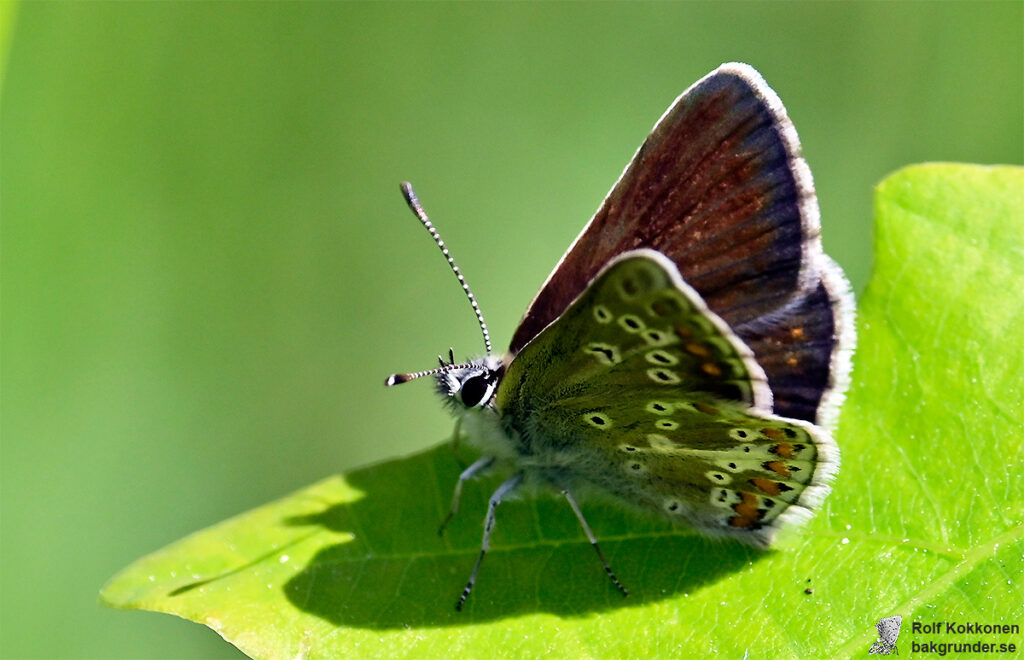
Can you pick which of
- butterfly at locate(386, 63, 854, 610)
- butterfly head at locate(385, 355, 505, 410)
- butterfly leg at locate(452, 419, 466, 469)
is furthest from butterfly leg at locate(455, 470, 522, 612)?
butterfly head at locate(385, 355, 505, 410)

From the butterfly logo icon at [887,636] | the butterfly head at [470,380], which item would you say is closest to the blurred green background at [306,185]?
the butterfly head at [470,380]

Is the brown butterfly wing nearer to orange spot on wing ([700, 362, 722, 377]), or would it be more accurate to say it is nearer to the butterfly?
the butterfly

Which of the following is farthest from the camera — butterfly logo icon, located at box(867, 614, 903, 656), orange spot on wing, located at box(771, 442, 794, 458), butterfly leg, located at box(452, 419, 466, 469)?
butterfly leg, located at box(452, 419, 466, 469)

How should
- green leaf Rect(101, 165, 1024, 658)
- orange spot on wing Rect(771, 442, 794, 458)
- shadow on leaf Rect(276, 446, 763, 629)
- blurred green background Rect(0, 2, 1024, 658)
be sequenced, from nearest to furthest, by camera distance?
green leaf Rect(101, 165, 1024, 658) → orange spot on wing Rect(771, 442, 794, 458) → shadow on leaf Rect(276, 446, 763, 629) → blurred green background Rect(0, 2, 1024, 658)

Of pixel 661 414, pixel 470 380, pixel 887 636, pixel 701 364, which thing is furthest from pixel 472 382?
pixel 887 636

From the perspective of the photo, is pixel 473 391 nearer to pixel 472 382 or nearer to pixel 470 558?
pixel 472 382

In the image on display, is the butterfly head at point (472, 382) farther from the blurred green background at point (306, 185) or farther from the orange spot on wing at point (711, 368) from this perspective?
the blurred green background at point (306, 185)
